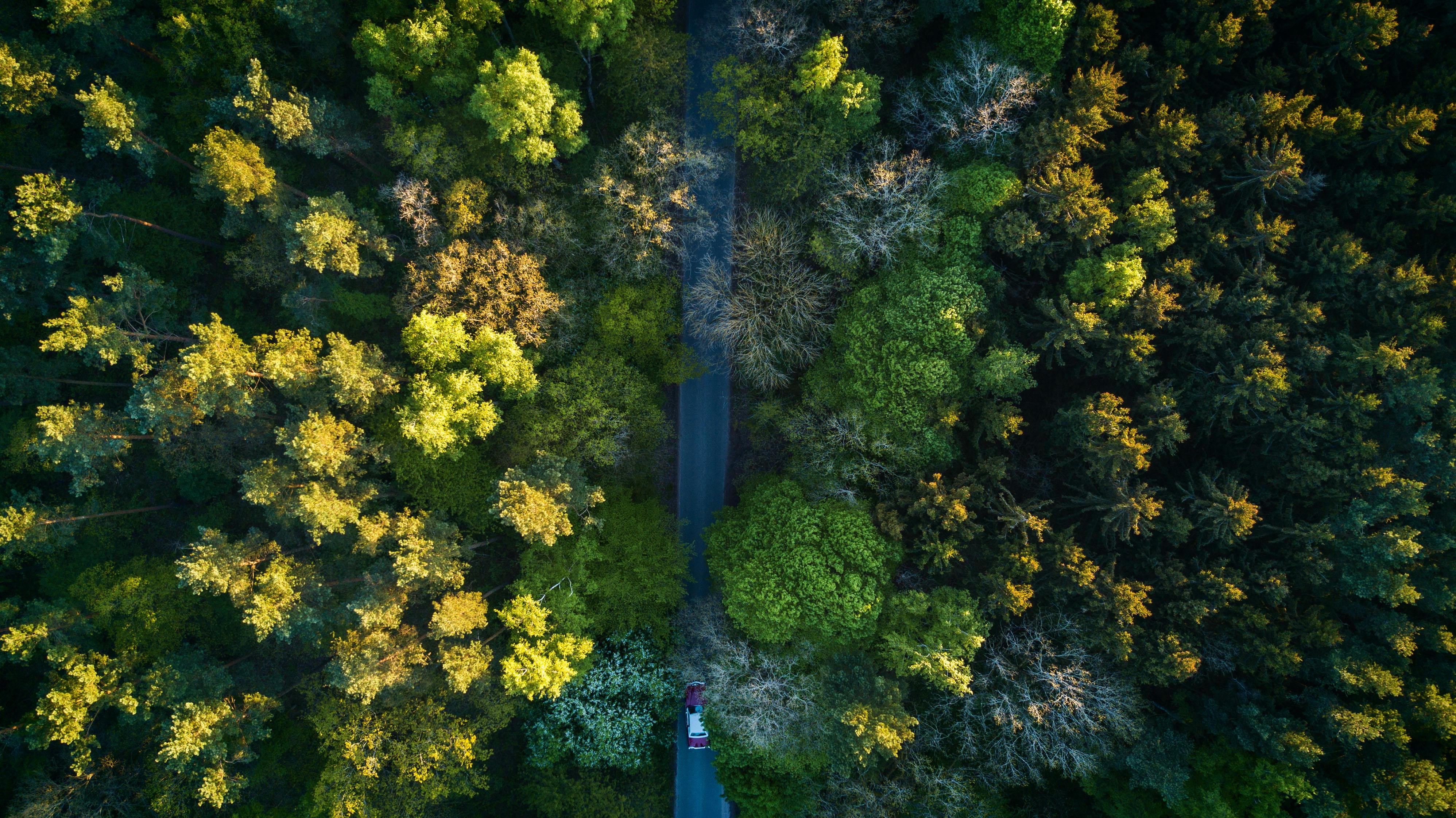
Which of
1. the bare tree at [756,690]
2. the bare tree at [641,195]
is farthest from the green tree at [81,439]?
the bare tree at [756,690]

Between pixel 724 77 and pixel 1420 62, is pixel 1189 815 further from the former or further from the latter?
pixel 724 77

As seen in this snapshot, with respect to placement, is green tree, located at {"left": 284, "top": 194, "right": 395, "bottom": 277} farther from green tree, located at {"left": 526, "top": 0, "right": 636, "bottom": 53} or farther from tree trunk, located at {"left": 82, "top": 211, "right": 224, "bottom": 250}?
green tree, located at {"left": 526, "top": 0, "right": 636, "bottom": 53}

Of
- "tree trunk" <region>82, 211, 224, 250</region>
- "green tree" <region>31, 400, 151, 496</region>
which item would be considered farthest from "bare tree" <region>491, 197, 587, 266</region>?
"green tree" <region>31, 400, 151, 496</region>

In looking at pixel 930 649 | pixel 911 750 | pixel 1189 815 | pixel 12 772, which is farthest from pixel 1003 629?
pixel 12 772

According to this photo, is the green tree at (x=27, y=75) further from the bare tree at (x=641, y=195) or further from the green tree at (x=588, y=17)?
the bare tree at (x=641, y=195)

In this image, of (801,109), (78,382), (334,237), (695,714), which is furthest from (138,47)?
(695,714)

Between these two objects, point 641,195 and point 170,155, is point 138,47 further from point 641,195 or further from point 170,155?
point 641,195
